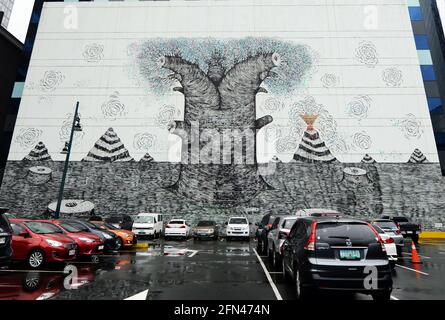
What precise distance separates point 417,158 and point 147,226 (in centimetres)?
2352

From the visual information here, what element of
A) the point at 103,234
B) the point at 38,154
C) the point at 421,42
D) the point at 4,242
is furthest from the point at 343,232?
the point at 421,42

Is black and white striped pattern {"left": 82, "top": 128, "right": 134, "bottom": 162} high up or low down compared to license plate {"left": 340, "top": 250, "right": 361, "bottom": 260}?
up

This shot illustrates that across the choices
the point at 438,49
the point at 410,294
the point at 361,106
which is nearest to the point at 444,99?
the point at 438,49

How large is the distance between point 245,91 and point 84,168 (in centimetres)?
1629

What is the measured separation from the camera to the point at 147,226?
20.3m

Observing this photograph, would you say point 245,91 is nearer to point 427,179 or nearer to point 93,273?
point 427,179

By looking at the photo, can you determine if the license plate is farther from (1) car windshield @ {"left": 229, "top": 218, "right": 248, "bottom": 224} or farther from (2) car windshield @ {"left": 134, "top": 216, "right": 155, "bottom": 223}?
(2) car windshield @ {"left": 134, "top": 216, "right": 155, "bottom": 223}

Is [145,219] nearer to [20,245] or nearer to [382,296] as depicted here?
[20,245]

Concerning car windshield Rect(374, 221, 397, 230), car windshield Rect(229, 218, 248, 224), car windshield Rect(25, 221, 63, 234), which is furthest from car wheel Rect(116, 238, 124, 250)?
car windshield Rect(374, 221, 397, 230)

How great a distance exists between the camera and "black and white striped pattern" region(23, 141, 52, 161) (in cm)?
2683

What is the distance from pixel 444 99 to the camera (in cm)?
3569

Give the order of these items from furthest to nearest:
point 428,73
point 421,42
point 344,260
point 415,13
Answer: point 415,13, point 421,42, point 428,73, point 344,260

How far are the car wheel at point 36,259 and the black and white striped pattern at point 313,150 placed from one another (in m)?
21.4

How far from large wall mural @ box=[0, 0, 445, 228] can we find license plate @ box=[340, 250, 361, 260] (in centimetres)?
1991
